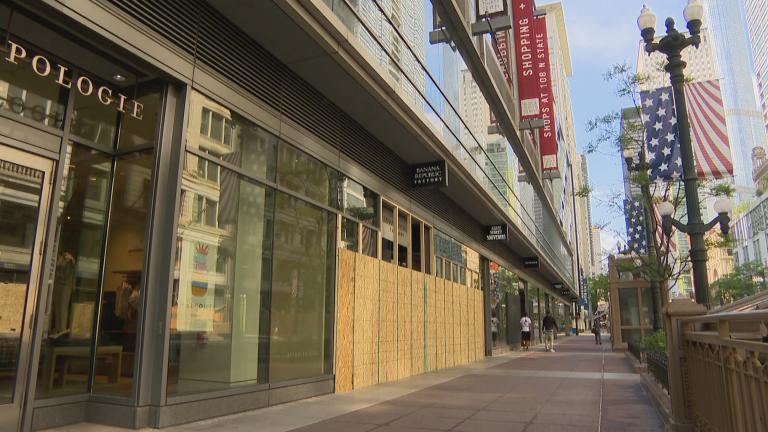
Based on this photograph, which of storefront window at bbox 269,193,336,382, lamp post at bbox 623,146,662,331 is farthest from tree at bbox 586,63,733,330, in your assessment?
storefront window at bbox 269,193,336,382

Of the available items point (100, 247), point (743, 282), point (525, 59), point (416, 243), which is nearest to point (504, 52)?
point (525, 59)

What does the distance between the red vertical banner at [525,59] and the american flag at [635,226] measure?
32.3 ft

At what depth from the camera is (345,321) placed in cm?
1130

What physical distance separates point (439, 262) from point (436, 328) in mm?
2155

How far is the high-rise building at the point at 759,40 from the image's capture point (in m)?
81.4

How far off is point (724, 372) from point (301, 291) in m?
7.29

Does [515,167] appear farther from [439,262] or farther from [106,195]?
[106,195]

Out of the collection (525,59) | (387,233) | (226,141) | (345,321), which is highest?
(525,59)

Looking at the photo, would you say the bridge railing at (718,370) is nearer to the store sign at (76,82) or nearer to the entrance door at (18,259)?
the entrance door at (18,259)

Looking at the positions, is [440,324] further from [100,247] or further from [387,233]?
[100,247]

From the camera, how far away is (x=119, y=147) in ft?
25.7

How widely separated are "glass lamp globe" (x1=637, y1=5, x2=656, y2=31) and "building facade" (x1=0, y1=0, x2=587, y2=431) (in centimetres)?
492

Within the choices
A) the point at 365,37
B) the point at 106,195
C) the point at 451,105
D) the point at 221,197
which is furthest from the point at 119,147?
the point at 451,105

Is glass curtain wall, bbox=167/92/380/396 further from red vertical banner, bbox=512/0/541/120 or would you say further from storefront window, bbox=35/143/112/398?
red vertical banner, bbox=512/0/541/120
